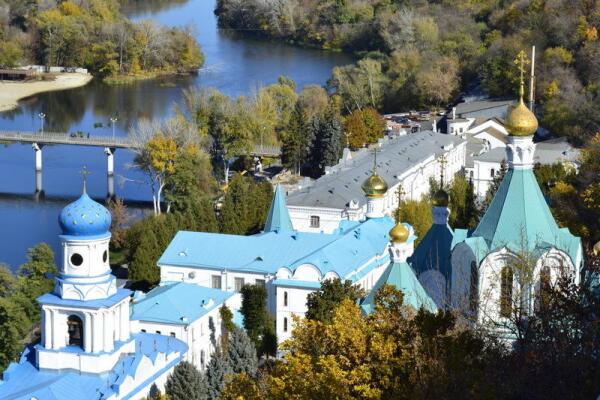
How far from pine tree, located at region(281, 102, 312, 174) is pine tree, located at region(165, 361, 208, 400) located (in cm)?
1553

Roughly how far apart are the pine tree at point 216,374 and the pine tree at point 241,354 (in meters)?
0.35

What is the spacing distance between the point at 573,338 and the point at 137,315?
782 centimetres

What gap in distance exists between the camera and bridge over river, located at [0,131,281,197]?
32650mm

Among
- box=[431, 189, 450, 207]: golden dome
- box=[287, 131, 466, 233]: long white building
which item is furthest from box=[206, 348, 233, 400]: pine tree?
box=[287, 131, 466, 233]: long white building

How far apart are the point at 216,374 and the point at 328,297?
1959 millimetres

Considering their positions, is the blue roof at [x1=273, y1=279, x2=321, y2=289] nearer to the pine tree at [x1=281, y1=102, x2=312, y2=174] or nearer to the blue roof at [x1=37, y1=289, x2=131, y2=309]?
the blue roof at [x1=37, y1=289, x2=131, y2=309]

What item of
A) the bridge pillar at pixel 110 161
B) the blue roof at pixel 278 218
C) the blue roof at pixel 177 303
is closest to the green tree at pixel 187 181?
the bridge pillar at pixel 110 161

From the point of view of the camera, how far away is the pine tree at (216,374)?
1582 centimetres

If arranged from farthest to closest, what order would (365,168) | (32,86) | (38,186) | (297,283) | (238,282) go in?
(32,86)
(38,186)
(365,168)
(238,282)
(297,283)

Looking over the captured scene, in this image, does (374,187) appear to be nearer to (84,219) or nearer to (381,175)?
(381,175)

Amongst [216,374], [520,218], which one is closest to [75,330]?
[216,374]

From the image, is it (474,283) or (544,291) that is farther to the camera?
(474,283)

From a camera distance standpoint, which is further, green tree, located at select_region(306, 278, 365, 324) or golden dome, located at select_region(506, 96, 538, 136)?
green tree, located at select_region(306, 278, 365, 324)

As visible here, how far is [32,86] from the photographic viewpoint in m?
49.2
